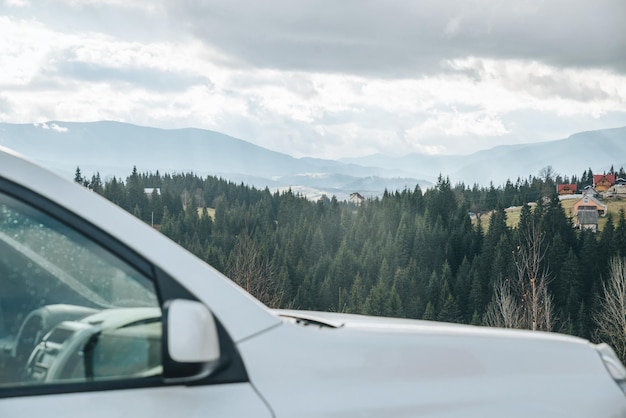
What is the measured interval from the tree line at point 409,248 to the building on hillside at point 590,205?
8.48 ft

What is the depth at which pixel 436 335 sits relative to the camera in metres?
2.13

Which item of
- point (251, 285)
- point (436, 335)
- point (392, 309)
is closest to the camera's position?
point (436, 335)

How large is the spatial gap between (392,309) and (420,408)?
242 feet

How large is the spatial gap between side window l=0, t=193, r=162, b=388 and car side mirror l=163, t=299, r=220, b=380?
0.12m

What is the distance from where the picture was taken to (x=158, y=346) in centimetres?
176

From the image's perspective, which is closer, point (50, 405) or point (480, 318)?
point (50, 405)

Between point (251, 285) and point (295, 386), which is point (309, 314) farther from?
point (251, 285)

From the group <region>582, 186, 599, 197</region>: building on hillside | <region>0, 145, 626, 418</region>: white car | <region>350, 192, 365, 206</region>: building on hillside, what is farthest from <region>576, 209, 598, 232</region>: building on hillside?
<region>0, 145, 626, 418</region>: white car

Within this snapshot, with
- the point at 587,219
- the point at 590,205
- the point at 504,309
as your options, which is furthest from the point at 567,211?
the point at 504,309

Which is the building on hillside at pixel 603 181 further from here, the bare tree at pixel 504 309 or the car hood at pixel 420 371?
the car hood at pixel 420 371

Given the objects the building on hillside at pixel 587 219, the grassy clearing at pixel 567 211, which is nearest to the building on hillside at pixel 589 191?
the grassy clearing at pixel 567 211

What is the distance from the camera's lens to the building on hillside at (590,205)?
107825 millimetres

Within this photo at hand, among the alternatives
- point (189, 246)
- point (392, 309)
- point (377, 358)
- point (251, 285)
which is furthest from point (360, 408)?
point (189, 246)

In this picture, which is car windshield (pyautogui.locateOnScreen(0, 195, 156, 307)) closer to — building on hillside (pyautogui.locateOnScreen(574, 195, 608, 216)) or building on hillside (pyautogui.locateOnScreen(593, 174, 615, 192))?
building on hillside (pyautogui.locateOnScreen(574, 195, 608, 216))
